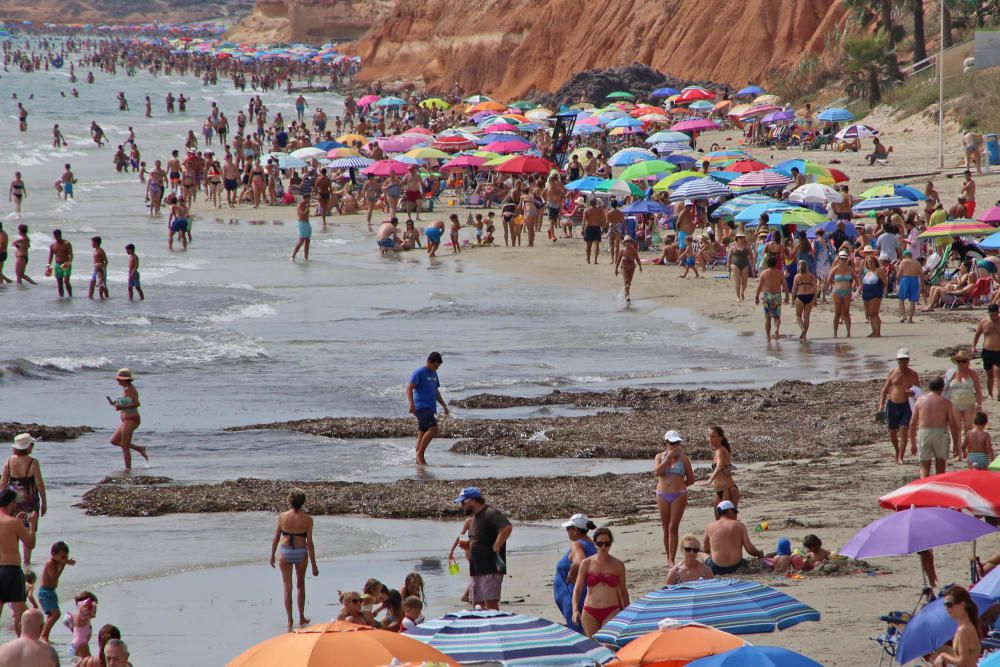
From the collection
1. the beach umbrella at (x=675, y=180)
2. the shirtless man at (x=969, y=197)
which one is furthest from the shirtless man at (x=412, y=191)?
the shirtless man at (x=969, y=197)

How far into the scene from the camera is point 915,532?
685cm

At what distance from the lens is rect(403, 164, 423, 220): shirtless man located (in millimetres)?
31812

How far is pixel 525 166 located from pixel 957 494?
25836mm

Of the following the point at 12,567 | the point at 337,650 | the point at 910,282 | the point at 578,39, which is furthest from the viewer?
the point at 578,39

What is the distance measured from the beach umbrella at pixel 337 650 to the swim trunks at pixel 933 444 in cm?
629

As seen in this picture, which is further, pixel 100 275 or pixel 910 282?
pixel 100 275

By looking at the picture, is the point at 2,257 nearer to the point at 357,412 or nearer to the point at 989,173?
the point at 357,412

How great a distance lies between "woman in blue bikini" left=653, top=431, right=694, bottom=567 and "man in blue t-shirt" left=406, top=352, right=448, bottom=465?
13.3 feet

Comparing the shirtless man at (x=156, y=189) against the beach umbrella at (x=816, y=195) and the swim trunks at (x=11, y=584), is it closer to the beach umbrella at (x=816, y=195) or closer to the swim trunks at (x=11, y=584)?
the beach umbrella at (x=816, y=195)

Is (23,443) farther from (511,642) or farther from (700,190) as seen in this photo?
(700,190)

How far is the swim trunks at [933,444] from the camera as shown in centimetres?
1062

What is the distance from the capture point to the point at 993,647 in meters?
6.00

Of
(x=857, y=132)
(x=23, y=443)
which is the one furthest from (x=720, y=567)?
(x=857, y=132)

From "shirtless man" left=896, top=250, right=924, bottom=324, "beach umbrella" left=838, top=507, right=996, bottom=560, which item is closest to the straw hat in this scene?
"beach umbrella" left=838, top=507, right=996, bottom=560
